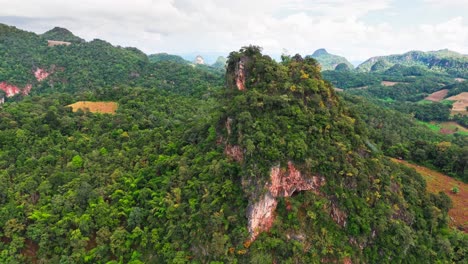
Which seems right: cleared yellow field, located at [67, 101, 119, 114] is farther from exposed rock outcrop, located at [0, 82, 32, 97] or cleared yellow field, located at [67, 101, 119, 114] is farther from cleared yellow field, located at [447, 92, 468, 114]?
cleared yellow field, located at [447, 92, 468, 114]

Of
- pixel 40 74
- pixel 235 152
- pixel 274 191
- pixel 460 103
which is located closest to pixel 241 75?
pixel 235 152

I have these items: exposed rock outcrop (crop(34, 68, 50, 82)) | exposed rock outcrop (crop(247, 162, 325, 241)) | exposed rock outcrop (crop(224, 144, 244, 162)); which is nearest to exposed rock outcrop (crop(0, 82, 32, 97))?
exposed rock outcrop (crop(34, 68, 50, 82))

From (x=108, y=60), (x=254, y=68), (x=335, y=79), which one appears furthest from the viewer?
(x=335, y=79)

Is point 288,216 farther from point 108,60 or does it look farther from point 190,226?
point 108,60

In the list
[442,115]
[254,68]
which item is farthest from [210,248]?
[442,115]

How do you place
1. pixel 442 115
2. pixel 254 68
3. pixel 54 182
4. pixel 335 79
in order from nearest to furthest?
pixel 254 68 < pixel 54 182 < pixel 442 115 < pixel 335 79

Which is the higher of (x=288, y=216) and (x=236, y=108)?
(x=236, y=108)

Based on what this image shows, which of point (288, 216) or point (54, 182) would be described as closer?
point (288, 216)

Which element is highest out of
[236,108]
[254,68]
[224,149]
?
[254,68]
